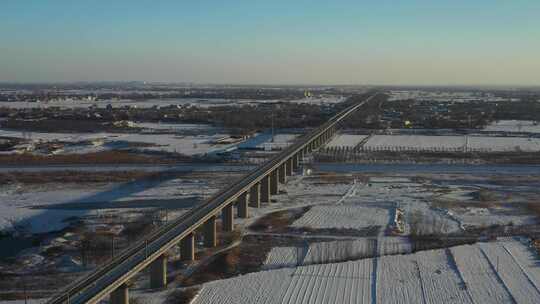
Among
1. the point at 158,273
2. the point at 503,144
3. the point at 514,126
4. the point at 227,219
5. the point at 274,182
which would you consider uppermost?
the point at 514,126

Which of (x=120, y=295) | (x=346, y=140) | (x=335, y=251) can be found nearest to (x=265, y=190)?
(x=335, y=251)

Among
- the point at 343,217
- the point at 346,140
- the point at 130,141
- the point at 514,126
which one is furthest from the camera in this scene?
the point at 514,126

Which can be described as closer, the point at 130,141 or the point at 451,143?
the point at 451,143

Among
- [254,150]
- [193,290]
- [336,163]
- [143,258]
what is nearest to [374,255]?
[193,290]

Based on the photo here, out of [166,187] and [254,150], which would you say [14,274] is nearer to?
[166,187]

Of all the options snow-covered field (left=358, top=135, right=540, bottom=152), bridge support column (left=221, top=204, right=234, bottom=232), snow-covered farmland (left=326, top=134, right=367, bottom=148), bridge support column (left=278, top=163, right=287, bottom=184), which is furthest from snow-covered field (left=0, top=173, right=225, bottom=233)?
snow-covered field (left=358, top=135, right=540, bottom=152)

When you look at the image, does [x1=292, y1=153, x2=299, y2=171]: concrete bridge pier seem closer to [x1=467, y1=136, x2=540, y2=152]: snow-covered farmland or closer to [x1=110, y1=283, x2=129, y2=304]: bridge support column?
[x1=467, y1=136, x2=540, y2=152]: snow-covered farmland

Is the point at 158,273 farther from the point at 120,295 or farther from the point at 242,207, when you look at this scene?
the point at 242,207
